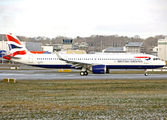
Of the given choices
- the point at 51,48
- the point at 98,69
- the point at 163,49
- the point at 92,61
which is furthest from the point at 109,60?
the point at 51,48

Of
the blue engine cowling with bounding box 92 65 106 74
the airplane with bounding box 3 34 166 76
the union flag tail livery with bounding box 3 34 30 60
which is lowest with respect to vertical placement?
the blue engine cowling with bounding box 92 65 106 74

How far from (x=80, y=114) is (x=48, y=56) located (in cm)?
3428

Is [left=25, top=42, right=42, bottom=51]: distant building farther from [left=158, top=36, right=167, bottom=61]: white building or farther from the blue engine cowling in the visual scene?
the blue engine cowling

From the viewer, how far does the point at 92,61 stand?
45.2 meters

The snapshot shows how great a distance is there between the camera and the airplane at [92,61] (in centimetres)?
4319

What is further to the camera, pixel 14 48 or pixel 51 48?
pixel 51 48

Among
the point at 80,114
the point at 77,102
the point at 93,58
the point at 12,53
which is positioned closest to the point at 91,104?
the point at 77,102

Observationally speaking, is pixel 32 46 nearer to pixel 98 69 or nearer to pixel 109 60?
pixel 109 60

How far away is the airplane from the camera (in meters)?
43.2

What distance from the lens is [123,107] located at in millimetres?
15242

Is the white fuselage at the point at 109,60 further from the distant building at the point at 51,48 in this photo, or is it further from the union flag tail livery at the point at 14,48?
the distant building at the point at 51,48

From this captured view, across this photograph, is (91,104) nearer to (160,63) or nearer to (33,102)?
(33,102)

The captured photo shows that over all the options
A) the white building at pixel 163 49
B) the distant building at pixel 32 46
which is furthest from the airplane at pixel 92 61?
the white building at pixel 163 49

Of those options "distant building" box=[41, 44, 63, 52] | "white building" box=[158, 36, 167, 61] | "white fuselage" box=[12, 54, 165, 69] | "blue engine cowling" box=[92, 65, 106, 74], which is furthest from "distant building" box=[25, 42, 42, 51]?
"blue engine cowling" box=[92, 65, 106, 74]
